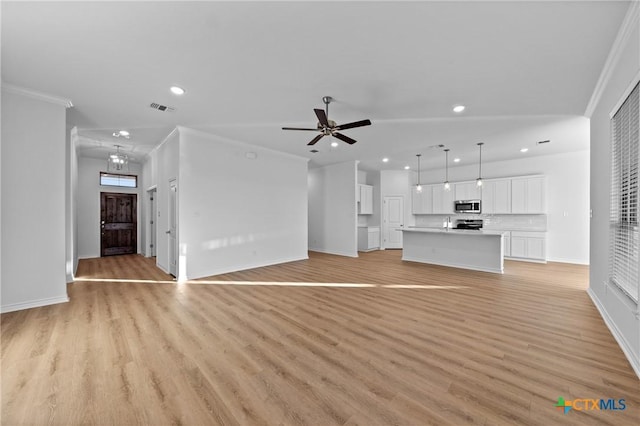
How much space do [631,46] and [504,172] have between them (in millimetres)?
6188

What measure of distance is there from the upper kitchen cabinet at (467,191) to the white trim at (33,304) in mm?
9880

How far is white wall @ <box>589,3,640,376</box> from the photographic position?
2.28m

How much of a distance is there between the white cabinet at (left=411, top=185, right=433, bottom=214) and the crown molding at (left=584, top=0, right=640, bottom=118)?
5.63 metres

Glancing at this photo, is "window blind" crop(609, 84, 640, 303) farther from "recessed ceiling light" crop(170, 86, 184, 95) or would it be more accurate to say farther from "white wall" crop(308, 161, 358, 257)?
"white wall" crop(308, 161, 358, 257)

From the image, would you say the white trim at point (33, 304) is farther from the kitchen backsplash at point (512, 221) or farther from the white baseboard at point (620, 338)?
the kitchen backsplash at point (512, 221)

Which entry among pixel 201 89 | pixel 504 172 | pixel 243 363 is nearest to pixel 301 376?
pixel 243 363

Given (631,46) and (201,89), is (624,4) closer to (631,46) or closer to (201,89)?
(631,46)

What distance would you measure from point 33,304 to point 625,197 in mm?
7397

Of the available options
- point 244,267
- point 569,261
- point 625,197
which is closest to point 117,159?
point 244,267

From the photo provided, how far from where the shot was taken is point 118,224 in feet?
26.3

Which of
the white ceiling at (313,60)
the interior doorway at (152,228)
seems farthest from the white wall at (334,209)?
the interior doorway at (152,228)

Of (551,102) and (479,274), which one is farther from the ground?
(551,102)

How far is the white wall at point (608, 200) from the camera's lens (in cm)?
228

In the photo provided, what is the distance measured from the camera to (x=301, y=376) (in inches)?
82.6
